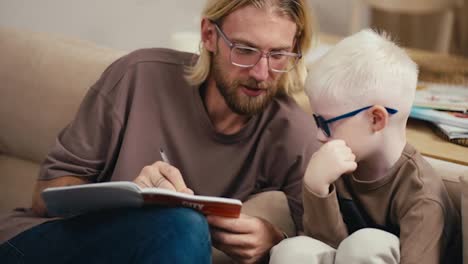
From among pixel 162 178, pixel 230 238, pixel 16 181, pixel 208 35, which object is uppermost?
pixel 208 35

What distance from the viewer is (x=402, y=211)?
4.83ft

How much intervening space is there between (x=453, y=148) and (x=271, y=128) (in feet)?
1.58

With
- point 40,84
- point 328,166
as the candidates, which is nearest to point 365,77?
point 328,166

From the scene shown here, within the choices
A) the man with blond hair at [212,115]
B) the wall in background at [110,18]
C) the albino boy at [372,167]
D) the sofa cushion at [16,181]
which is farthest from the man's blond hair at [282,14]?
the wall in background at [110,18]

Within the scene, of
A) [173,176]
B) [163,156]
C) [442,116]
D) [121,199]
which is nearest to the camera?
[121,199]

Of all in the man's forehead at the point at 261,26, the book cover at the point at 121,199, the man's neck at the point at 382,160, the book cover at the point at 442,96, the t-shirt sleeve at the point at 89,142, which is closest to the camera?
the book cover at the point at 121,199

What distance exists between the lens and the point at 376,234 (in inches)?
54.6

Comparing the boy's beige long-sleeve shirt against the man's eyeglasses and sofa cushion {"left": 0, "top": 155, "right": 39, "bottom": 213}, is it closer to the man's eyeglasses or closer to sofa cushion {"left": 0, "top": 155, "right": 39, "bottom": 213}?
the man's eyeglasses

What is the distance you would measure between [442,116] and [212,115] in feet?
2.12

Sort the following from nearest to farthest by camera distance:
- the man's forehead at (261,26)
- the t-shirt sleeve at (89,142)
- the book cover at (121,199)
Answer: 1. the book cover at (121,199)
2. the man's forehead at (261,26)
3. the t-shirt sleeve at (89,142)

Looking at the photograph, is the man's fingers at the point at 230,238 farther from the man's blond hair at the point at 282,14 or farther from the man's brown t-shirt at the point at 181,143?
the man's blond hair at the point at 282,14

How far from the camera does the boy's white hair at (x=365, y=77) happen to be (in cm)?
145

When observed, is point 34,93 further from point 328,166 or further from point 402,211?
point 402,211

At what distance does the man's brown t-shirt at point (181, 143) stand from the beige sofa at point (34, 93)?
0.67ft
